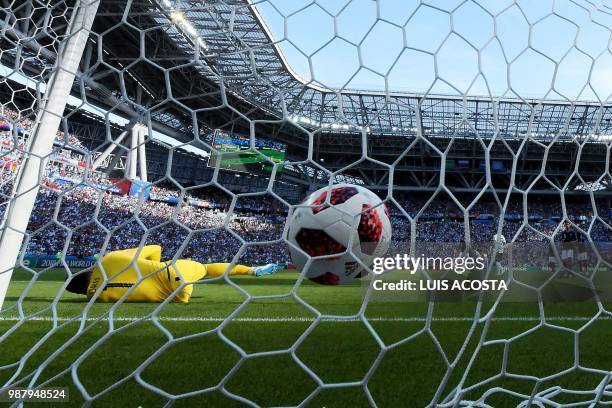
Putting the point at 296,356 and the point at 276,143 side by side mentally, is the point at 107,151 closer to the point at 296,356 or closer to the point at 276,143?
the point at 276,143

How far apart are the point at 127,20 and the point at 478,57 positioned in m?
1.32

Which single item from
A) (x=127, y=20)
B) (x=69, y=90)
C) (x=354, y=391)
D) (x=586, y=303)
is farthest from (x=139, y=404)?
(x=586, y=303)

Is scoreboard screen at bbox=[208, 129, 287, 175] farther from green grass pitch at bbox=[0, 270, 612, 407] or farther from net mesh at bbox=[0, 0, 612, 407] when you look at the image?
green grass pitch at bbox=[0, 270, 612, 407]

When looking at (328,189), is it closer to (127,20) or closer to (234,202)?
(234,202)

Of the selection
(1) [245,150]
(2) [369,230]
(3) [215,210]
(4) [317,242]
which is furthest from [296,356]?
(3) [215,210]

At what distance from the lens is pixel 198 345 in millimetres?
2672

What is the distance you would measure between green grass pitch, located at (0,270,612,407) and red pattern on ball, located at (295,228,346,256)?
0.29 metres

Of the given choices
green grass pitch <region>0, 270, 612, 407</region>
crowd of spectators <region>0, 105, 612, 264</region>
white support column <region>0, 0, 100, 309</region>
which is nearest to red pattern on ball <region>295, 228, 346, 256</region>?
crowd of spectators <region>0, 105, 612, 264</region>

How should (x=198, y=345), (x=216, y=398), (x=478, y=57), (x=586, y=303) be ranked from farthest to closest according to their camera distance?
(x=586, y=303) < (x=198, y=345) < (x=216, y=398) < (x=478, y=57)

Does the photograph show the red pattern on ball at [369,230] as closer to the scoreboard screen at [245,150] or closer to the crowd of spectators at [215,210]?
the crowd of spectators at [215,210]

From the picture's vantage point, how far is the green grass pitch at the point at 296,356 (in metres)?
1.73

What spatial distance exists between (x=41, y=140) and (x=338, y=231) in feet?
4.13

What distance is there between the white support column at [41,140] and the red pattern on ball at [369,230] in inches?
51.8

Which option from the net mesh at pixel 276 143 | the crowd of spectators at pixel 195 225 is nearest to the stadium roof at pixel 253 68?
the net mesh at pixel 276 143
